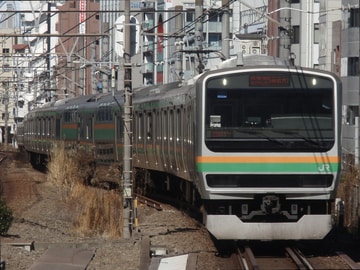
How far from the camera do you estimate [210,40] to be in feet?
205

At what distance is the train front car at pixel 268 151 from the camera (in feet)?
41.6

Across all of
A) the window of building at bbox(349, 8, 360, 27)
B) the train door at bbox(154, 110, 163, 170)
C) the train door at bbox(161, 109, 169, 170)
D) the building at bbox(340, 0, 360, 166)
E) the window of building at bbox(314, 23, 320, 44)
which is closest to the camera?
the train door at bbox(161, 109, 169, 170)

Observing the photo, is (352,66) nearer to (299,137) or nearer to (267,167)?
(299,137)

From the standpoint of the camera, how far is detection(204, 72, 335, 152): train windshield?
12.7 metres

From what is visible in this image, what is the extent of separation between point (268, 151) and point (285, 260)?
1.38m

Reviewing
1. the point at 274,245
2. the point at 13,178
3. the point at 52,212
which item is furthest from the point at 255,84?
the point at 13,178

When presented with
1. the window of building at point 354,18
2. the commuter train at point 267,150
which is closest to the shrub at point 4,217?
the commuter train at point 267,150

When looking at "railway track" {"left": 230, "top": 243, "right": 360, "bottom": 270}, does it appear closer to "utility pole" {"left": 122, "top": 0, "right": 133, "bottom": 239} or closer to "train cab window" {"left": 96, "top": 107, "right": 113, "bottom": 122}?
"utility pole" {"left": 122, "top": 0, "right": 133, "bottom": 239}

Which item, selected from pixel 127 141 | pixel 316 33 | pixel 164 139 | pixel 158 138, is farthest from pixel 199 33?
pixel 316 33

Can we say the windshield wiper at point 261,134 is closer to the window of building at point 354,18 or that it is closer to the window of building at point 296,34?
the window of building at point 354,18

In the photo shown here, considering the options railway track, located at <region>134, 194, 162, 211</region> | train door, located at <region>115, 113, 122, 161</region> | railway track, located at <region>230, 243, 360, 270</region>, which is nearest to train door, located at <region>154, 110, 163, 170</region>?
railway track, located at <region>134, 194, 162, 211</region>

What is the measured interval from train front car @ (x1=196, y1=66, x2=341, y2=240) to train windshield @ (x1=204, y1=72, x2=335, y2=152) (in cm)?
1

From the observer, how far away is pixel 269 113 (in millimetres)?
12859

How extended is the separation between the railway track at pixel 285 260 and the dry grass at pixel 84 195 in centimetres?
314
